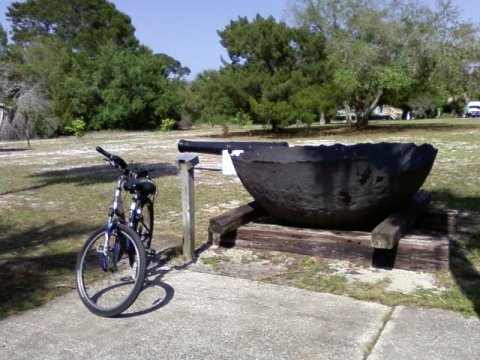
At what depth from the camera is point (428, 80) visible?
2897 centimetres

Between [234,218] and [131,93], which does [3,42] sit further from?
[234,218]

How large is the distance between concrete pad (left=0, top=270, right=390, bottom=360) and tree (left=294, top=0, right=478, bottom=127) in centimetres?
2413

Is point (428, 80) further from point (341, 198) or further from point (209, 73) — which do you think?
point (341, 198)

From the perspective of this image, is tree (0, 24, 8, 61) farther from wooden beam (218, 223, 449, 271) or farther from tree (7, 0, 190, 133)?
wooden beam (218, 223, 449, 271)

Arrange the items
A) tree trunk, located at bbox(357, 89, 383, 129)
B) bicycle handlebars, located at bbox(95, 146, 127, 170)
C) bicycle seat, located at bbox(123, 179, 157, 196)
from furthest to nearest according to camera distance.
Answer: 1. tree trunk, located at bbox(357, 89, 383, 129)
2. bicycle seat, located at bbox(123, 179, 157, 196)
3. bicycle handlebars, located at bbox(95, 146, 127, 170)

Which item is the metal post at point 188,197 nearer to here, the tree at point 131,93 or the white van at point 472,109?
the tree at point 131,93

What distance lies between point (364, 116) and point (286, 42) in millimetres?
8222

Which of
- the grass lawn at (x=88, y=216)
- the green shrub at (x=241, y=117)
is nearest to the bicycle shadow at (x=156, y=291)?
the grass lawn at (x=88, y=216)

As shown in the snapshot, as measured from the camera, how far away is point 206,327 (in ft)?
12.5

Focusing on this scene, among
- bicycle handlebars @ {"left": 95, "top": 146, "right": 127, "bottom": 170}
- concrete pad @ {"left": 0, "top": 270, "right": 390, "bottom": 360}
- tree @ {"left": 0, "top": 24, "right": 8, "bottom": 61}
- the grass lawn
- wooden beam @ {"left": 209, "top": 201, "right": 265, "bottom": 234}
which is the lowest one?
the grass lawn

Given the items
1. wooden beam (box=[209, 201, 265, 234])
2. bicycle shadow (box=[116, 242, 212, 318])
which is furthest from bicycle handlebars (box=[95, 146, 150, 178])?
wooden beam (box=[209, 201, 265, 234])

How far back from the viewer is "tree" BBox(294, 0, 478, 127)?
27.6 metres

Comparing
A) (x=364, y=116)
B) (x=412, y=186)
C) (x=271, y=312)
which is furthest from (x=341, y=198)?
(x=364, y=116)

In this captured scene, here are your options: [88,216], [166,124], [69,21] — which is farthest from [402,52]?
[69,21]
